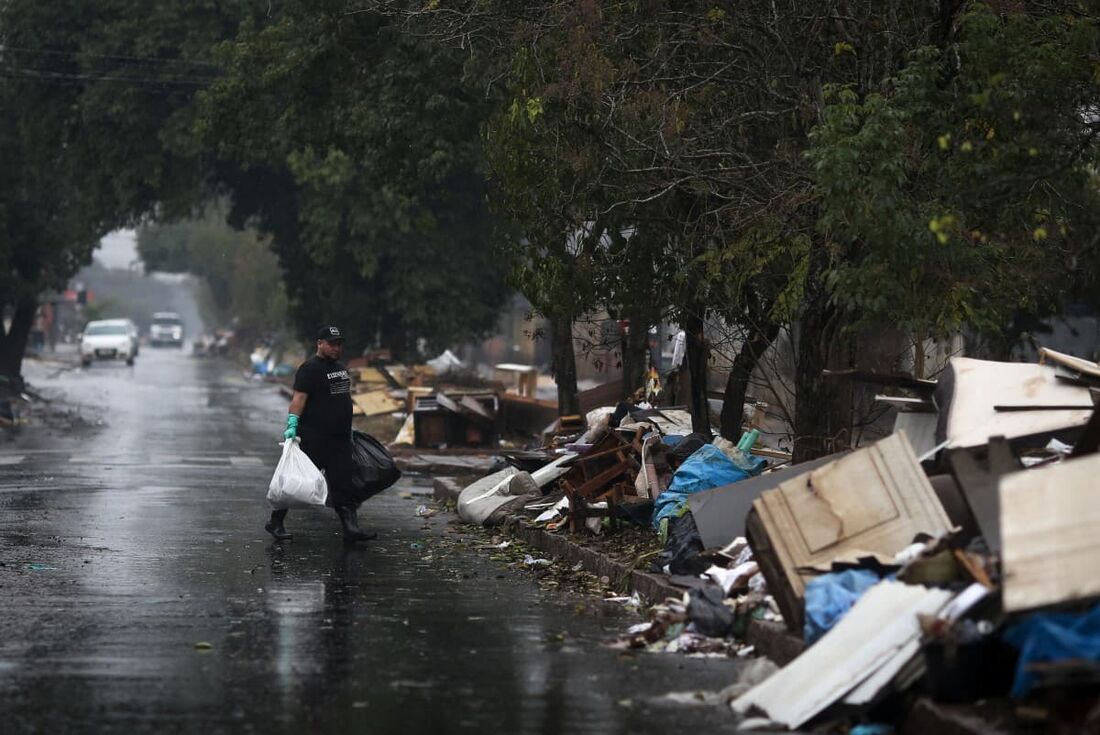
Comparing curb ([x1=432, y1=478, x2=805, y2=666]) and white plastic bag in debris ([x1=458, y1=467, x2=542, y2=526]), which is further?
white plastic bag in debris ([x1=458, y1=467, x2=542, y2=526])

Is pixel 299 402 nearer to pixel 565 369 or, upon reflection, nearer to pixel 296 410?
pixel 296 410

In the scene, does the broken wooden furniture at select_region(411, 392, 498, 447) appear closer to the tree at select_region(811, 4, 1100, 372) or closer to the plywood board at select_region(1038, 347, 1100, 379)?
the tree at select_region(811, 4, 1100, 372)

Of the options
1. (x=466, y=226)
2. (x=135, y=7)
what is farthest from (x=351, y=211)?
(x=135, y=7)

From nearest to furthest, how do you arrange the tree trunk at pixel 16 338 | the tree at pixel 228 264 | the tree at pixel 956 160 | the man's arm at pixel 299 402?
1. the tree at pixel 956 160
2. the man's arm at pixel 299 402
3. the tree trunk at pixel 16 338
4. the tree at pixel 228 264

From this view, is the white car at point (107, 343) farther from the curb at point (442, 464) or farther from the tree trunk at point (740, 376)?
the tree trunk at point (740, 376)

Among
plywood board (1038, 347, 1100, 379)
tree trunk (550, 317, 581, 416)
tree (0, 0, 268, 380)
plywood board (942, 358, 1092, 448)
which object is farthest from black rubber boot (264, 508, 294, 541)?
tree (0, 0, 268, 380)

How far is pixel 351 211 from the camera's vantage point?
126 feet

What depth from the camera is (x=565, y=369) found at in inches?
845

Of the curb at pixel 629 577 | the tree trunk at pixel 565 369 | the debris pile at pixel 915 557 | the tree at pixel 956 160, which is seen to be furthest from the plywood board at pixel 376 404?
the tree at pixel 956 160

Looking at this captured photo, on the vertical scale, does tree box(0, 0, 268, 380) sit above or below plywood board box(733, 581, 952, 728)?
above

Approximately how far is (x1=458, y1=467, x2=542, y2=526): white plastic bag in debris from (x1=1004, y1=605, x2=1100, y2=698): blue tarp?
9142mm

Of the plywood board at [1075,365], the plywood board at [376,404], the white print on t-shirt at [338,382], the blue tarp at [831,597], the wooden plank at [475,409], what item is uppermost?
the plywood board at [1075,365]

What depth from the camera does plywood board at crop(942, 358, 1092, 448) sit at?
31.3ft

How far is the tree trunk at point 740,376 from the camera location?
1373 centimetres
